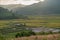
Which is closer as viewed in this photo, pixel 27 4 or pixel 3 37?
pixel 3 37

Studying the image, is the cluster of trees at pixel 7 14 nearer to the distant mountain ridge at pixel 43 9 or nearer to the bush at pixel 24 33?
the distant mountain ridge at pixel 43 9

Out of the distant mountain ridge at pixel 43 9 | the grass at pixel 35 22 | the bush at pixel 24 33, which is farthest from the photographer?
the distant mountain ridge at pixel 43 9

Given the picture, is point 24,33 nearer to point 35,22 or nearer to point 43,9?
point 35,22

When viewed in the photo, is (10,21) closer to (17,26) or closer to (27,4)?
(17,26)

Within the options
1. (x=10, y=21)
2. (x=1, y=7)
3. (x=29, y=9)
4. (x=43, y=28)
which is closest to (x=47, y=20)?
(x=43, y=28)

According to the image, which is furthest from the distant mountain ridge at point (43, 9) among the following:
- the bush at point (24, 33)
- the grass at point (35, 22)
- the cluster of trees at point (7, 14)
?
the bush at point (24, 33)

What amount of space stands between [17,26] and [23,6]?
30.5 inches

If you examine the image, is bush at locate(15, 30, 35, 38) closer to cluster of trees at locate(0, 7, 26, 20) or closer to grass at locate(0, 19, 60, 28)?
grass at locate(0, 19, 60, 28)

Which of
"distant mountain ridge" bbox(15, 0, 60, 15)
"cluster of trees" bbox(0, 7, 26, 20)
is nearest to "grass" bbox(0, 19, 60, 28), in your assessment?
"cluster of trees" bbox(0, 7, 26, 20)

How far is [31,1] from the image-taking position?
624 cm

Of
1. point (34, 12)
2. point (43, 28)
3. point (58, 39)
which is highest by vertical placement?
point (34, 12)

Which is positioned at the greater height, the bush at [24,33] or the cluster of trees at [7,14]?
the cluster of trees at [7,14]

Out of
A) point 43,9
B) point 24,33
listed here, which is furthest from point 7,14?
point 43,9

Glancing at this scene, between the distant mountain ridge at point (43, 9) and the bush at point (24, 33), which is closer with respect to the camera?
the bush at point (24, 33)
